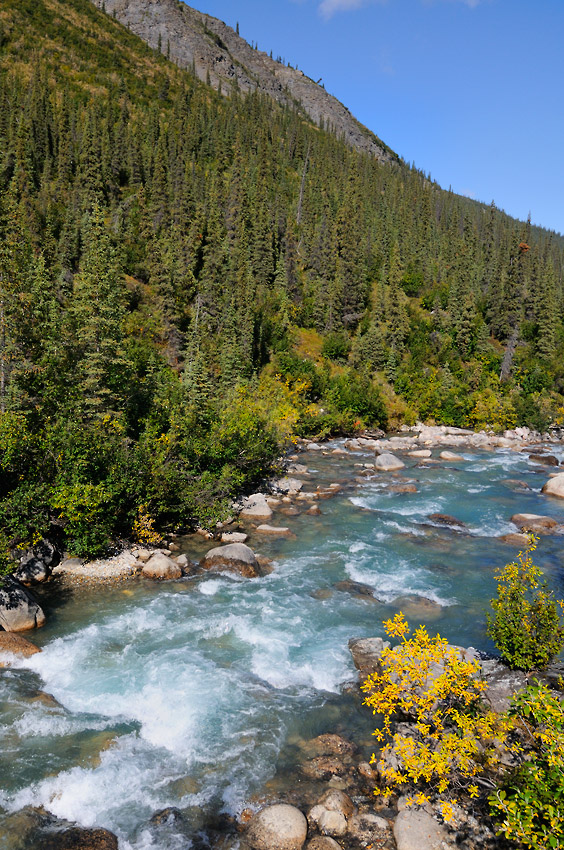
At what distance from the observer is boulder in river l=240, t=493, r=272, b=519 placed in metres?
25.8

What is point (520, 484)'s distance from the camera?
34.2 meters

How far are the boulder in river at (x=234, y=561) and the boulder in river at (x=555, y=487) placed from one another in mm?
21734

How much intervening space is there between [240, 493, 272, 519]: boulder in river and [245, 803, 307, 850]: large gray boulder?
16.9 metres

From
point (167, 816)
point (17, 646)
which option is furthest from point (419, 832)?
point (17, 646)

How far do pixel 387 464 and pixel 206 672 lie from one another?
2714cm

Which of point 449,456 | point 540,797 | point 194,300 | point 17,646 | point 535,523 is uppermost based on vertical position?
point 194,300

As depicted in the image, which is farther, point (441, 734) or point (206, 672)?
point (206, 672)

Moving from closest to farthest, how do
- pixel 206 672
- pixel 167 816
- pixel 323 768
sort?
pixel 167 816, pixel 323 768, pixel 206 672

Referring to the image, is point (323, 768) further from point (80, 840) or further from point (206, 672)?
point (80, 840)

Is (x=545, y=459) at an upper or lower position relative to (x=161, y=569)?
upper

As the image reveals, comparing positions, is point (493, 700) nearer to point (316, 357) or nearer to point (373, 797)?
point (373, 797)

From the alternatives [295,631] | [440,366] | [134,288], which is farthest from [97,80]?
[295,631]

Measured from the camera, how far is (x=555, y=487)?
31.4 meters

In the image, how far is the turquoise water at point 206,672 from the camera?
958 centimetres
